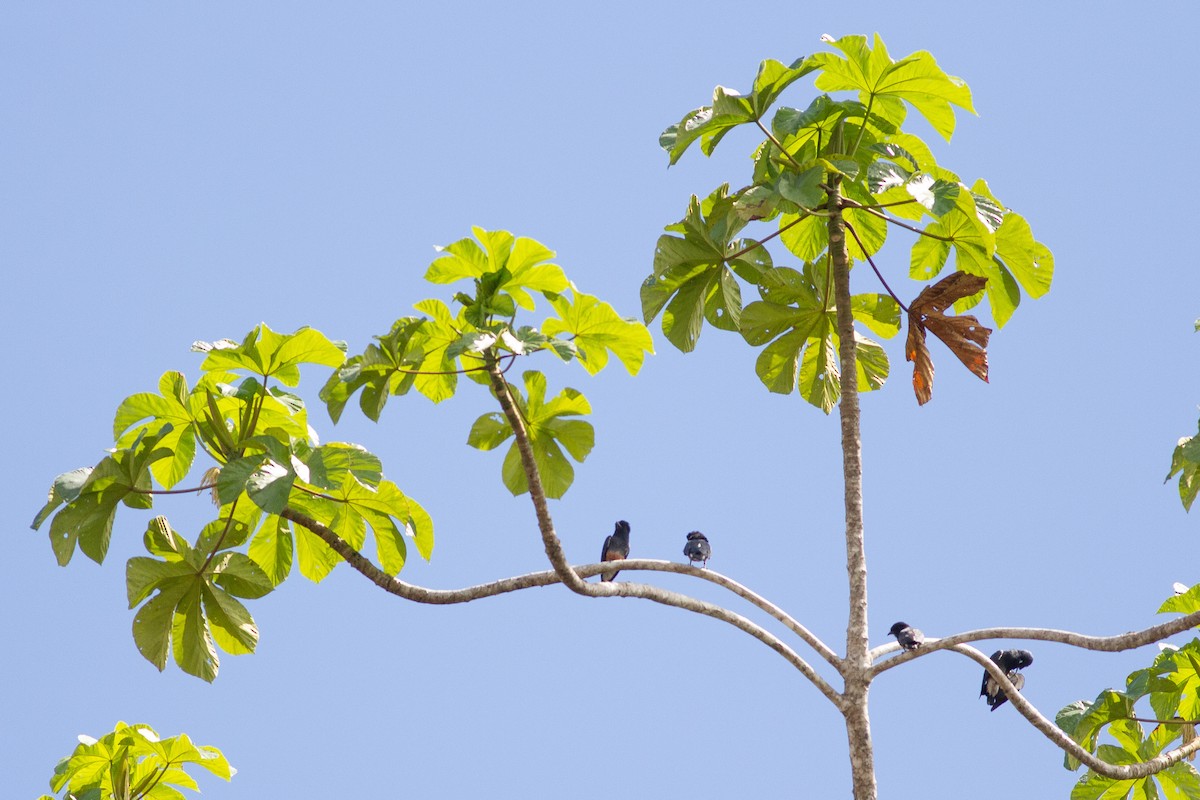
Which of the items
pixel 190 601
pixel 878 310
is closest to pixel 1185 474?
pixel 878 310

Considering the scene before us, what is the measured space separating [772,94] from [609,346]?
5.21 ft

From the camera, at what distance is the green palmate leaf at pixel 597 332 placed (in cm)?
624

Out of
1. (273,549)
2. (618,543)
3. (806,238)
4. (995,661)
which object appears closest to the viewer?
(273,549)

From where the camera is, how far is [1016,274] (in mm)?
7312

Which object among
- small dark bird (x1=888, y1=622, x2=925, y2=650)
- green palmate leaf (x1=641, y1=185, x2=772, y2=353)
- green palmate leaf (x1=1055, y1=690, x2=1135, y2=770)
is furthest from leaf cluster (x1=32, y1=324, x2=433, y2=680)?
green palmate leaf (x1=1055, y1=690, x2=1135, y2=770)

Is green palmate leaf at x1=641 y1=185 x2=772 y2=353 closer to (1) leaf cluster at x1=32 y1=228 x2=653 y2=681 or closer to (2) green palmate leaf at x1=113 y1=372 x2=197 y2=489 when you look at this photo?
(1) leaf cluster at x1=32 y1=228 x2=653 y2=681

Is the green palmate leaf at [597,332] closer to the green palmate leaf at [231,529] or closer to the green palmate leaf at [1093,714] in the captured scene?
the green palmate leaf at [231,529]

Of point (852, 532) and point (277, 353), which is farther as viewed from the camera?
point (852, 532)

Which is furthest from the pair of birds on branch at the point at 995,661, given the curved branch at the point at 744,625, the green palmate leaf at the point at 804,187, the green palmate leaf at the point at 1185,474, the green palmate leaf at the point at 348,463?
the green palmate leaf at the point at 348,463

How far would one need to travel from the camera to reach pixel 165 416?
21.1 ft

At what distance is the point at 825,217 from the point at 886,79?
83cm

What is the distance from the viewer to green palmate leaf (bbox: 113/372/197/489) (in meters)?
6.30

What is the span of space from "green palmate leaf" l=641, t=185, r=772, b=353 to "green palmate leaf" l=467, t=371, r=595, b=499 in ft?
2.91

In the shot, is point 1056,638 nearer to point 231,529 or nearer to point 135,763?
point 231,529
